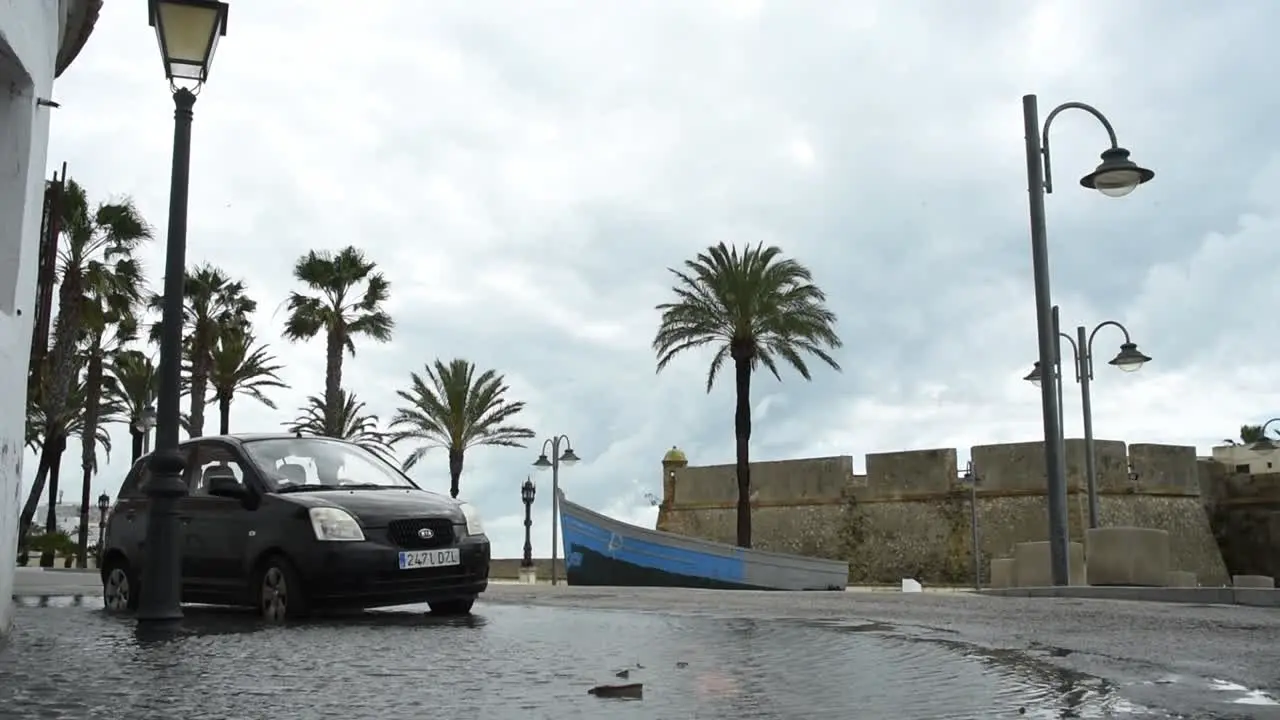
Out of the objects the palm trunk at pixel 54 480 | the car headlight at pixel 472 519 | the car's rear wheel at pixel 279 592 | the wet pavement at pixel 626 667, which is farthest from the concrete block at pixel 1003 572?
the palm trunk at pixel 54 480

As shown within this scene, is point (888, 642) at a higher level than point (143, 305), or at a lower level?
lower

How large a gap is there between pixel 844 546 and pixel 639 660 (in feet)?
123

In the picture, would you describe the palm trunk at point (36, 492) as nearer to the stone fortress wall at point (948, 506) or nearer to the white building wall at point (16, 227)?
the stone fortress wall at point (948, 506)

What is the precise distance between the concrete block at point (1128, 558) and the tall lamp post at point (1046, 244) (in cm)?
71

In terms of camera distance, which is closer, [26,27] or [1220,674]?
[1220,674]

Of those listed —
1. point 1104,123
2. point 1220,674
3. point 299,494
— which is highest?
point 1104,123

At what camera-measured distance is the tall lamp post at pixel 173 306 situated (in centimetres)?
743

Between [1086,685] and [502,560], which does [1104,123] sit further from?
[502,560]

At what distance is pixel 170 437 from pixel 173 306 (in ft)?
2.81

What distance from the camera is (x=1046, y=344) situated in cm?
1502

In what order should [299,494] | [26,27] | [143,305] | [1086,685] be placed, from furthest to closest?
[143,305], [299,494], [26,27], [1086,685]

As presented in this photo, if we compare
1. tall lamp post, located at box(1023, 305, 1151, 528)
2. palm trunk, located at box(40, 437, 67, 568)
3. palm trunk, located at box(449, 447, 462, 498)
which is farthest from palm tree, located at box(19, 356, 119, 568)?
tall lamp post, located at box(1023, 305, 1151, 528)

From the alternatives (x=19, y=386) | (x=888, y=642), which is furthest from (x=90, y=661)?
(x=888, y=642)

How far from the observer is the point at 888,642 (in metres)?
6.64
